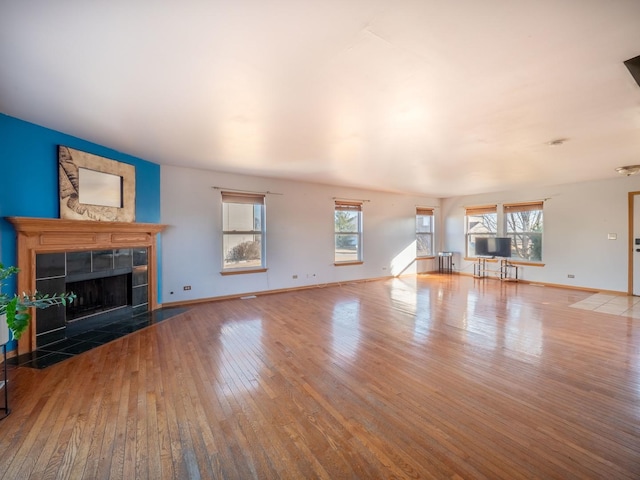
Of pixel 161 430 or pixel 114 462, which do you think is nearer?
pixel 114 462

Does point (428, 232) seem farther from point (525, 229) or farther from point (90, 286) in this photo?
point (90, 286)

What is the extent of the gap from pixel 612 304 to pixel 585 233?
191 cm

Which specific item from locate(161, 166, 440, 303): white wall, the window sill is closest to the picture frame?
locate(161, 166, 440, 303): white wall

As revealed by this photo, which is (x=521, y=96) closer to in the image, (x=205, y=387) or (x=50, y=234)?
(x=205, y=387)

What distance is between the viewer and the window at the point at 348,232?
713cm

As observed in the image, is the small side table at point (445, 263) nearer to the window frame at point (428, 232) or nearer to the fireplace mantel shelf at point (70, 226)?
the window frame at point (428, 232)

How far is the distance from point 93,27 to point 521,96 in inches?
123

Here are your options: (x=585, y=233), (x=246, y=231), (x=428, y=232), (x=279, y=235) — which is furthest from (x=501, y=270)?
(x=246, y=231)

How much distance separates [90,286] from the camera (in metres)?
3.99

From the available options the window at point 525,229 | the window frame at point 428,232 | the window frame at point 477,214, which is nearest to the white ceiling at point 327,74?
the window at point 525,229

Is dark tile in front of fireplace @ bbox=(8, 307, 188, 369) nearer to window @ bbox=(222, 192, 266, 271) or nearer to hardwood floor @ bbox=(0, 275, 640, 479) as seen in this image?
hardwood floor @ bbox=(0, 275, 640, 479)

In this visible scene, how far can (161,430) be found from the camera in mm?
1832

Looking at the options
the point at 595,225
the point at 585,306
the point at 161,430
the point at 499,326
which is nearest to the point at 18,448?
the point at 161,430

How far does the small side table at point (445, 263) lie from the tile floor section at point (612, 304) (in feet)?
11.5
